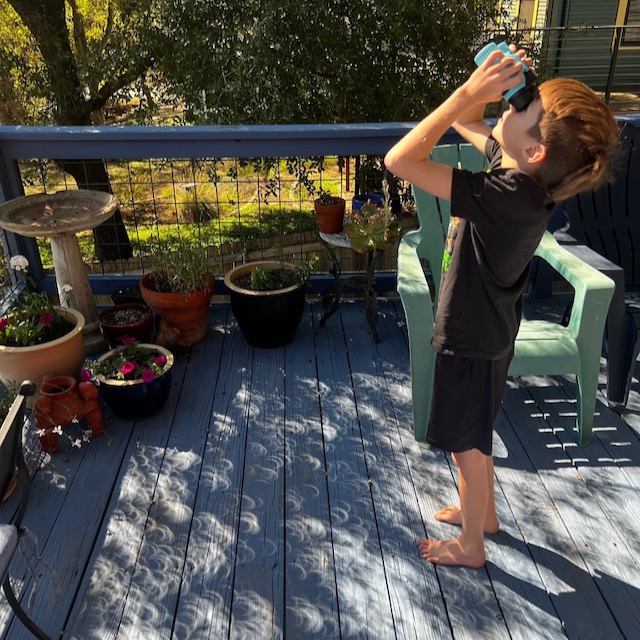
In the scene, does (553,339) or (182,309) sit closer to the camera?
(553,339)

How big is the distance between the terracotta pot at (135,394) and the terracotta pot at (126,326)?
1.09ft

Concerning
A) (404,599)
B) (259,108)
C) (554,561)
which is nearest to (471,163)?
(554,561)

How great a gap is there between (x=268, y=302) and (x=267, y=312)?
5cm

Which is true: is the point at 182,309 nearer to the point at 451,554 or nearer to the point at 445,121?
the point at 451,554

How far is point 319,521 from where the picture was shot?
2002 mm

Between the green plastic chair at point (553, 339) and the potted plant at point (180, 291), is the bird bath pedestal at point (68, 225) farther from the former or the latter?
the green plastic chair at point (553, 339)

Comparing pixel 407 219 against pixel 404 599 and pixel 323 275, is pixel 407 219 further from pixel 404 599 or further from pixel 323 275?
pixel 404 599

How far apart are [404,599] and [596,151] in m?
1.27

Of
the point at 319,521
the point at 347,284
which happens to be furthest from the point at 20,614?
the point at 347,284

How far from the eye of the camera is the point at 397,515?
6.65 feet

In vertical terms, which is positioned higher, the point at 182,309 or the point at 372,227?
the point at 372,227

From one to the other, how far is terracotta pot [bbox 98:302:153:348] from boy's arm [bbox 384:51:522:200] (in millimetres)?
1789

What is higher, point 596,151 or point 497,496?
point 596,151

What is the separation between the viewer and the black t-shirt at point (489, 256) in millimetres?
1348
